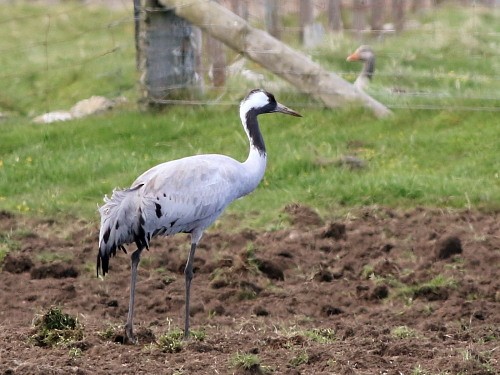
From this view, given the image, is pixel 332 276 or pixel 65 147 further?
pixel 65 147

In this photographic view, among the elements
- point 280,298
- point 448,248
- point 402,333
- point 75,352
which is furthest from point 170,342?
point 448,248

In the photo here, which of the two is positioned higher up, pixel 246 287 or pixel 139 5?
pixel 139 5

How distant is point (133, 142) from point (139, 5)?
1546 mm

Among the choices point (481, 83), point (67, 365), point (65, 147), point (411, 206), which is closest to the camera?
point (67, 365)

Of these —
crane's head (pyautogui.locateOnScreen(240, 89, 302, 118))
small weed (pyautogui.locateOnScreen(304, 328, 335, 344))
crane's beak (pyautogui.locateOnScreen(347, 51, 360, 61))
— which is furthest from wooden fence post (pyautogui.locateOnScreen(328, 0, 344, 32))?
small weed (pyautogui.locateOnScreen(304, 328, 335, 344))

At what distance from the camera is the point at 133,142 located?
11867mm

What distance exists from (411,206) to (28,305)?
3.60 m

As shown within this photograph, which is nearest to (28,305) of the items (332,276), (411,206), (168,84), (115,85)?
(332,276)

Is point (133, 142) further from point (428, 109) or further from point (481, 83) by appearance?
point (481, 83)

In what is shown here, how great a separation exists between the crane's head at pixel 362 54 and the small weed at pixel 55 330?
284 inches

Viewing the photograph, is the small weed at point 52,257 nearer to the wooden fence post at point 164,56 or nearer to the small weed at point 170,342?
the small weed at point 170,342

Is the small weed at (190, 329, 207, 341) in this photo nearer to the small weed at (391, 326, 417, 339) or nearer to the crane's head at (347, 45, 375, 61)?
the small weed at (391, 326, 417, 339)

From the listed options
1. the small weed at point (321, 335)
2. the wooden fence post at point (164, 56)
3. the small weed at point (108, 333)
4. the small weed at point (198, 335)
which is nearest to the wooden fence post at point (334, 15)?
the wooden fence post at point (164, 56)

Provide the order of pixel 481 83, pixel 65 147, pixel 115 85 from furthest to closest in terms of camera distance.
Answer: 1. pixel 115 85
2. pixel 481 83
3. pixel 65 147
